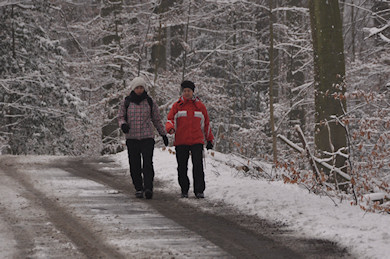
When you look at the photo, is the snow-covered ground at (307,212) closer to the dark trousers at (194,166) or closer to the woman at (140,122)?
the dark trousers at (194,166)

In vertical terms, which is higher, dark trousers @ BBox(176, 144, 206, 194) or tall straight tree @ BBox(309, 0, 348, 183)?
tall straight tree @ BBox(309, 0, 348, 183)

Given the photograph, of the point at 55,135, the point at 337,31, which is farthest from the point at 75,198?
the point at 55,135

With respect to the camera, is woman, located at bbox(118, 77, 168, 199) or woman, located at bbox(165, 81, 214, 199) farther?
woman, located at bbox(118, 77, 168, 199)

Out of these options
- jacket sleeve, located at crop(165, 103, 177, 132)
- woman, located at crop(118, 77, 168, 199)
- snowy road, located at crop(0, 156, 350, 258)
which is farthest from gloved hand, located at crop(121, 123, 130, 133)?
snowy road, located at crop(0, 156, 350, 258)

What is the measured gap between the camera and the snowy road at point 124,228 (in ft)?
18.0

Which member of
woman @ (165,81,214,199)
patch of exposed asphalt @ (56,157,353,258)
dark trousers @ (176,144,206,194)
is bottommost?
patch of exposed asphalt @ (56,157,353,258)

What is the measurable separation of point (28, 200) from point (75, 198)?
695 millimetres

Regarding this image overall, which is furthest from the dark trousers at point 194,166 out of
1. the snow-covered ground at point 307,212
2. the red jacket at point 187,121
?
Answer: the snow-covered ground at point 307,212

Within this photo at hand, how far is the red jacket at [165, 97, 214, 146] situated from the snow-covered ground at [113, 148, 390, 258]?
921 millimetres

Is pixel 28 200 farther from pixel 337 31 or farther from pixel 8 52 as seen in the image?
pixel 8 52

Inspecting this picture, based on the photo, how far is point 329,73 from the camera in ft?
35.7

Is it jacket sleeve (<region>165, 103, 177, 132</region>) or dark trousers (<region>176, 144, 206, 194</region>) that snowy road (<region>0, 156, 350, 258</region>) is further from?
jacket sleeve (<region>165, 103, 177, 132</region>)

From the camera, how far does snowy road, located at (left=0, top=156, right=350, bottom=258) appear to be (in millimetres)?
5496

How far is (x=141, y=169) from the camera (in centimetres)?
952
